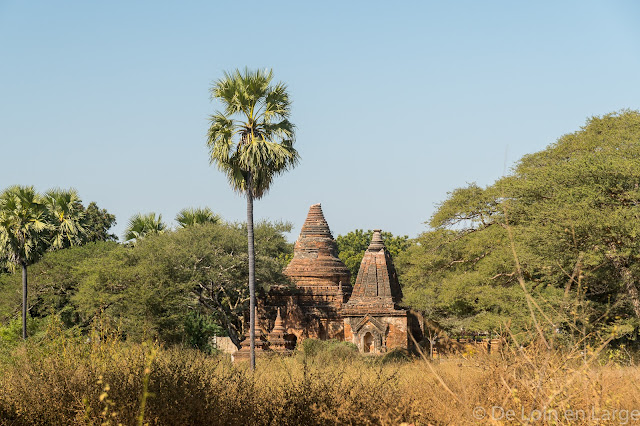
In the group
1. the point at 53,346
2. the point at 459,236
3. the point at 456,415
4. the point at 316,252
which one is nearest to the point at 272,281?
the point at 316,252

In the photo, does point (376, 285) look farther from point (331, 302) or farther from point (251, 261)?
point (251, 261)

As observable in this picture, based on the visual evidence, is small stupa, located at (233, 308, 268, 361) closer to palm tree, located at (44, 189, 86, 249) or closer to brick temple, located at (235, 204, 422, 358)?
brick temple, located at (235, 204, 422, 358)

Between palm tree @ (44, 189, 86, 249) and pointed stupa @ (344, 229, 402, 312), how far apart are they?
14.2 metres

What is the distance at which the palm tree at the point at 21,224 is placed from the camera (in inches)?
1195

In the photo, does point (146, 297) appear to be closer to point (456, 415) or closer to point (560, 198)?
point (560, 198)

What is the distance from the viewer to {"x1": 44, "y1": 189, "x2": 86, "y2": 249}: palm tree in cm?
3700

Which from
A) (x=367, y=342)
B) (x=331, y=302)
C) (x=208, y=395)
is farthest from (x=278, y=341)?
(x=208, y=395)

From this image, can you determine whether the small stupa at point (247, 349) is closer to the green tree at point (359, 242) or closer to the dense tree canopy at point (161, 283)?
the dense tree canopy at point (161, 283)

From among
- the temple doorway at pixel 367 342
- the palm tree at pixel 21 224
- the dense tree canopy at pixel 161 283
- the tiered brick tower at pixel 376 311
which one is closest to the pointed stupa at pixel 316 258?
the dense tree canopy at pixel 161 283

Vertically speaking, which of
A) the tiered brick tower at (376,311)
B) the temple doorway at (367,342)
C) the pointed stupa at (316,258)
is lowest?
the temple doorway at (367,342)

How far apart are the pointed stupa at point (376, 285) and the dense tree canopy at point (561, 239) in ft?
5.49

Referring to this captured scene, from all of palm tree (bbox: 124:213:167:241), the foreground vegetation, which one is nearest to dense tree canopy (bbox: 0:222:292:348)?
palm tree (bbox: 124:213:167:241)

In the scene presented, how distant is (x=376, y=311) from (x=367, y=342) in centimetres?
141

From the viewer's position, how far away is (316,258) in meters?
38.1
